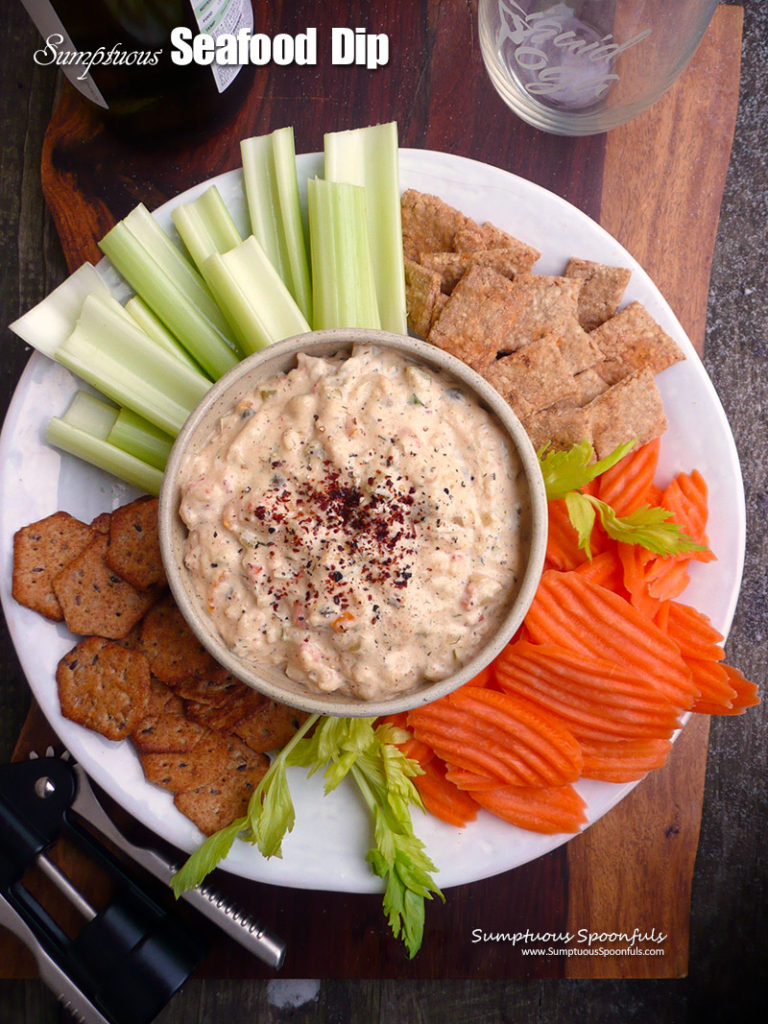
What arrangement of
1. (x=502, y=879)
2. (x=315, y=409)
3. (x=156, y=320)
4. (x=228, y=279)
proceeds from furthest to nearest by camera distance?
1. (x=502, y=879)
2. (x=156, y=320)
3. (x=228, y=279)
4. (x=315, y=409)

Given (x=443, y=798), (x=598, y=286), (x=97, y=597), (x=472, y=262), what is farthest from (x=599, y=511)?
(x=97, y=597)

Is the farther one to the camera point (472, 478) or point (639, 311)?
point (639, 311)

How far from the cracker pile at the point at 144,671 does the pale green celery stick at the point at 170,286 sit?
0.43 metres

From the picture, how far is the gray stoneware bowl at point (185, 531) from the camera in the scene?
1.72 metres

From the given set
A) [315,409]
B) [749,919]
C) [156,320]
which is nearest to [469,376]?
[315,409]

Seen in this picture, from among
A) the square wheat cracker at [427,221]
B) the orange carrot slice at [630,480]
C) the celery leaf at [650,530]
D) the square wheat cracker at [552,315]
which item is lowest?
the celery leaf at [650,530]

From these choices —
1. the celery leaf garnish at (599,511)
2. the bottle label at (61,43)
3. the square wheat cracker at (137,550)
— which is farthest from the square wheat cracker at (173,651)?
the bottle label at (61,43)

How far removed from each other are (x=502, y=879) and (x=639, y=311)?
173cm

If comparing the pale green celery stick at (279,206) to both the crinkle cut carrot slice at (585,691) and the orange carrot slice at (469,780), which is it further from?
the orange carrot slice at (469,780)

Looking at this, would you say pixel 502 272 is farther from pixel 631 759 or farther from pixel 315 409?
pixel 631 759

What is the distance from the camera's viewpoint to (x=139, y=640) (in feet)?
7.27

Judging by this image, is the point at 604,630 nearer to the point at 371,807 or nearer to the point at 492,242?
the point at 371,807

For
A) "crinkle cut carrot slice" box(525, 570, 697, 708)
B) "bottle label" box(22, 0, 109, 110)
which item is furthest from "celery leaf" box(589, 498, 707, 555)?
"bottle label" box(22, 0, 109, 110)

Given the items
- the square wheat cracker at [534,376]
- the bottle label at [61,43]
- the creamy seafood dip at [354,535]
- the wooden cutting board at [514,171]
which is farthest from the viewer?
the wooden cutting board at [514,171]
